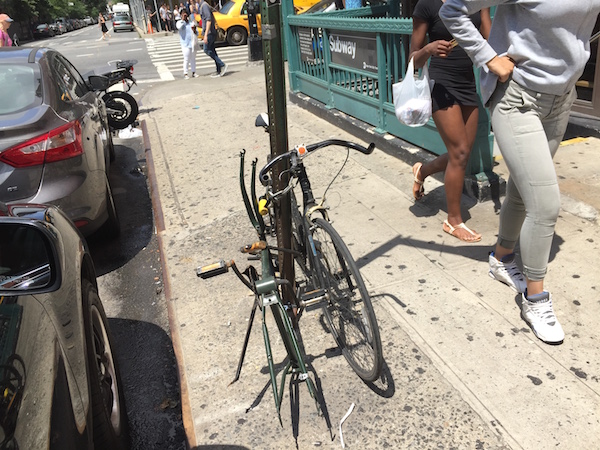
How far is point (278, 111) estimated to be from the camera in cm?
272

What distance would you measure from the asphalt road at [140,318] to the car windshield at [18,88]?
134 centimetres

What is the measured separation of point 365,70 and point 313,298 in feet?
13.5

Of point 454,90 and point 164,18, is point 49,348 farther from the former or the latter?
point 164,18

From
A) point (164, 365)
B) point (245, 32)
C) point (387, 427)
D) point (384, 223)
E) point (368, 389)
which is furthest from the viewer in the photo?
point (245, 32)

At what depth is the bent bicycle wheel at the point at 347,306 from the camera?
2.59 metres

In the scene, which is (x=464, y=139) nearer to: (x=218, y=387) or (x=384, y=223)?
(x=384, y=223)

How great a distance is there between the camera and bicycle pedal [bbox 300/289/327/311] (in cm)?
283

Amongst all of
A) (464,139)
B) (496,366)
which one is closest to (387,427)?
(496,366)

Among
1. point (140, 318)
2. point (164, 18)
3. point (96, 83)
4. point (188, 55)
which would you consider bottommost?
point (140, 318)

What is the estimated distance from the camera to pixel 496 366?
2.83 m

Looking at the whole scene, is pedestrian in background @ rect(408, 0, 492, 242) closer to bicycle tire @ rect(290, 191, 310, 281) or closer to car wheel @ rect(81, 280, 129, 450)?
bicycle tire @ rect(290, 191, 310, 281)

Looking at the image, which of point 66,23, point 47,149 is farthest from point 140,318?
point 66,23

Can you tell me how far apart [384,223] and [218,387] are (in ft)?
6.95

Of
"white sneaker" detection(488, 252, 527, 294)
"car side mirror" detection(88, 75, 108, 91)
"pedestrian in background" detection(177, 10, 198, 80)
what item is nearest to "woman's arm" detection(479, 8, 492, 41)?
"white sneaker" detection(488, 252, 527, 294)
